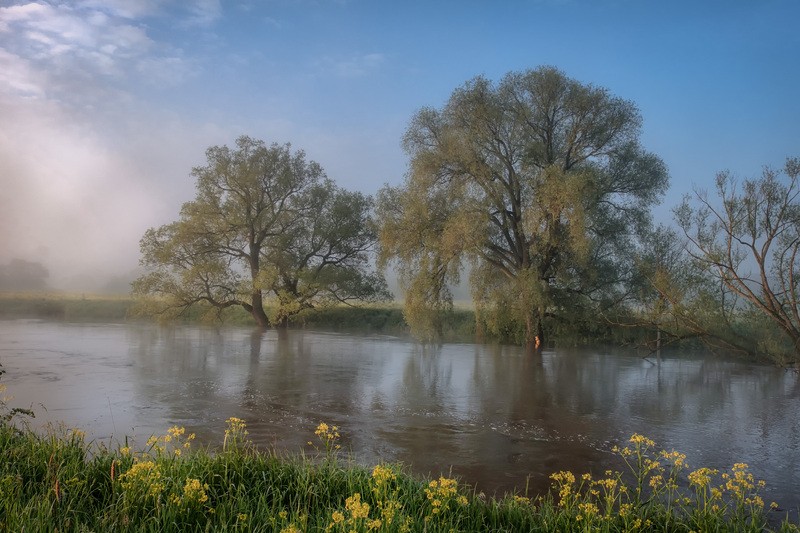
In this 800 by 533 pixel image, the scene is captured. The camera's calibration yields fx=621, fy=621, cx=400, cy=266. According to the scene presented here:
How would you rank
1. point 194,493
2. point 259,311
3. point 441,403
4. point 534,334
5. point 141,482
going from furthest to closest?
point 259,311
point 534,334
point 441,403
point 141,482
point 194,493

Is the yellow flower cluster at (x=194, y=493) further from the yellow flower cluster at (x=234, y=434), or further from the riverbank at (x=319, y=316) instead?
the riverbank at (x=319, y=316)

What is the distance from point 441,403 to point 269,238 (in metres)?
24.9

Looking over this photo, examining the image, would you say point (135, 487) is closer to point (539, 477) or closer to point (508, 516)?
point (508, 516)

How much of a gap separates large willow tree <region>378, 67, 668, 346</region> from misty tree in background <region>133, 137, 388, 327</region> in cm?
891

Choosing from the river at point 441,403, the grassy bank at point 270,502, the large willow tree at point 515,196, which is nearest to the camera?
the grassy bank at point 270,502

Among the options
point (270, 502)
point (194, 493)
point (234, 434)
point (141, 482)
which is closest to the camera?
point (194, 493)

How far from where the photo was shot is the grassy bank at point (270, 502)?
4305 millimetres

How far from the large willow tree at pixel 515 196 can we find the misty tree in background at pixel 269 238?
29.2 ft

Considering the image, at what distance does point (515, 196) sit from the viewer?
24.4m

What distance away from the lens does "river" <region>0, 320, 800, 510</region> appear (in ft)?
26.0

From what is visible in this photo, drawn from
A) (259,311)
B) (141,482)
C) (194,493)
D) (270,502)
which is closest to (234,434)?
(270,502)

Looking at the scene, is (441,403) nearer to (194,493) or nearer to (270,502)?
(270,502)

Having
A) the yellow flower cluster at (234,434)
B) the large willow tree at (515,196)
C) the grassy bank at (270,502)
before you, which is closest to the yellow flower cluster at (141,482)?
the grassy bank at (270,502)

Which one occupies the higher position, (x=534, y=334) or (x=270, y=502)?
(x=534, y=334)
